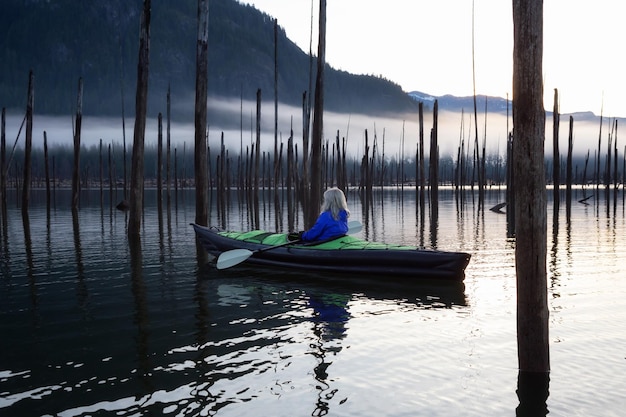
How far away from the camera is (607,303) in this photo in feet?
27.0

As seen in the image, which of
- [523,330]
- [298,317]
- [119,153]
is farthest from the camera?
[119,153]

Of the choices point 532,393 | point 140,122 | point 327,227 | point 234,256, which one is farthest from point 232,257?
point 532,393

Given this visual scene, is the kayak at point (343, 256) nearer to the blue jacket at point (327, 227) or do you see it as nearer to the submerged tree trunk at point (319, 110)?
the blue jacket at point (327, 227)

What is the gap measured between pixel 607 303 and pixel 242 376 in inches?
215

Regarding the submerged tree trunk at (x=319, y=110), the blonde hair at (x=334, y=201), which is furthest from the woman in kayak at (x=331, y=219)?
the submerged tree trunk at (x=319, y=110)

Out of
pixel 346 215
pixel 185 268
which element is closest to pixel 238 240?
pixel 185 268

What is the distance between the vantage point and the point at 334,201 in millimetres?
10578

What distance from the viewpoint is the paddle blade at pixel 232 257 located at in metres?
11.1

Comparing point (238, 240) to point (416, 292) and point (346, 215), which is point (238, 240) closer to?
point (346, 215)

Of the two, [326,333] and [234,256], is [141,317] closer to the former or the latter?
[326,333]

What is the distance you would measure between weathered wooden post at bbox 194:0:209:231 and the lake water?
8.96 feet

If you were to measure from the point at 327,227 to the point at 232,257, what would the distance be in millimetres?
1874

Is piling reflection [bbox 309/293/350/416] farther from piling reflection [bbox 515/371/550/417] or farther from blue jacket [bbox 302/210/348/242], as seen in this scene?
blue jacket [bbox 302/210/348/242]

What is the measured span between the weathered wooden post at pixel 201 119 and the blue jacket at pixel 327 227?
4.62 m
